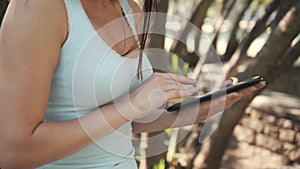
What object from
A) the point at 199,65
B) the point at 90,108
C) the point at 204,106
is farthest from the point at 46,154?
the point at 199,65

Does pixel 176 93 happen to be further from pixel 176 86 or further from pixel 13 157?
pixel 13 157

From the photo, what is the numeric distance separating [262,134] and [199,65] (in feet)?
6.20

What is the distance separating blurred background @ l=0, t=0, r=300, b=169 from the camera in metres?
2.12

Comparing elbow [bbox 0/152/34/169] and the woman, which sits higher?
the woman

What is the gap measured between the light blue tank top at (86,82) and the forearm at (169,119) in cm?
26

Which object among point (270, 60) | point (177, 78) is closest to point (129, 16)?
point (177, 78)

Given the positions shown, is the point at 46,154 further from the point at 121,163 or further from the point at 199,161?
the point at 199,161

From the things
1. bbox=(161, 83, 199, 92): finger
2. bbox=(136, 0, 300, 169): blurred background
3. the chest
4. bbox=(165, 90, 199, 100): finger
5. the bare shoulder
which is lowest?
bbox=(136, 0, 300, 169): blurred background

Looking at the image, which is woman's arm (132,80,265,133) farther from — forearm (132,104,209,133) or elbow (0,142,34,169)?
elbow (0,142,34,169)

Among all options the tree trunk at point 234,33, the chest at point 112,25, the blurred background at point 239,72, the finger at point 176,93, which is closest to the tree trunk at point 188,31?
the blurred background at point 239,72

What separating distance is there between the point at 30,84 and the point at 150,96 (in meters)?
0.23

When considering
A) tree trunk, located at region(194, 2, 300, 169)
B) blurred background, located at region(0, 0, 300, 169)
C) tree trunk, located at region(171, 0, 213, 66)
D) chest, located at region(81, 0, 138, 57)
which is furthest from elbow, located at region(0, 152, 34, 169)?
tree trunk, located at region(171, 0, 213, 66)

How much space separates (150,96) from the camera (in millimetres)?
1021

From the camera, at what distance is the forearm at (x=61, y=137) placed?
0.92m
